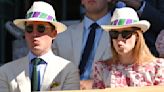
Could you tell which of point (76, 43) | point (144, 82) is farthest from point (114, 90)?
point (76, 43)

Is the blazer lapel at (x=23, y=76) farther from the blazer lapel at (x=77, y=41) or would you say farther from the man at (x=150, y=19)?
the man at (x=150, y=19)

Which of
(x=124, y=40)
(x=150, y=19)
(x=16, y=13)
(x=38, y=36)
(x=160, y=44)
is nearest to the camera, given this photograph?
(x=124, y=40)

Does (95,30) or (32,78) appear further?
(95,30)

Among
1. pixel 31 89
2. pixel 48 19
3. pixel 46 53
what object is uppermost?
pixel 48 19

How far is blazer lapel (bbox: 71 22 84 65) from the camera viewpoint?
3.93 metres

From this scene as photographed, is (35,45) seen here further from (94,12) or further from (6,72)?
(94,12)

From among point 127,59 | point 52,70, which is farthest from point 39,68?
point 127,59

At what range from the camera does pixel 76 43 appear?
400 cm

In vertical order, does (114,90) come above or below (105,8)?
below

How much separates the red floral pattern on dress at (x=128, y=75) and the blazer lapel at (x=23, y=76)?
1.38 feet

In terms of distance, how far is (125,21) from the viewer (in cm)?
327

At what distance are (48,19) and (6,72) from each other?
→ 426mm

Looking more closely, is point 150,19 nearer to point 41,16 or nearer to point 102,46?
point 102,46

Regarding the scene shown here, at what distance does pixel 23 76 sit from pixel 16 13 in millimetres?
3058
